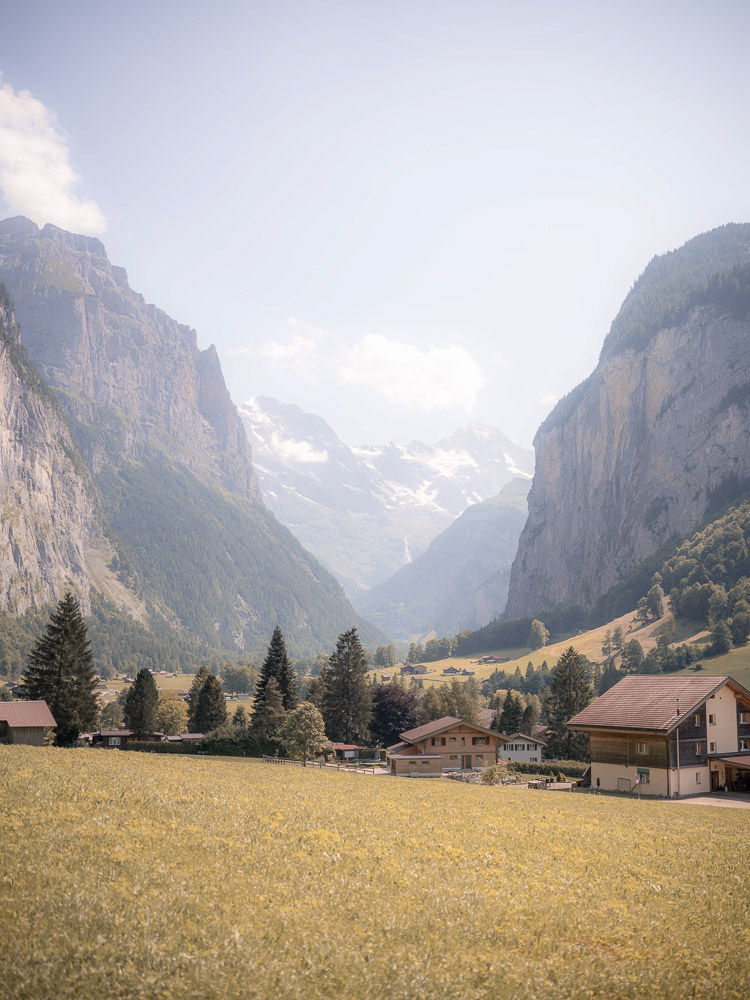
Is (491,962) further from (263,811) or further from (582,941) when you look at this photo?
(263,811)

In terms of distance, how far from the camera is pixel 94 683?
81312mm

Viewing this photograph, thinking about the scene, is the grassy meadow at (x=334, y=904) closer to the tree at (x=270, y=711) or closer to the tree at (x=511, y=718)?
the tree at (x=270, y=711)

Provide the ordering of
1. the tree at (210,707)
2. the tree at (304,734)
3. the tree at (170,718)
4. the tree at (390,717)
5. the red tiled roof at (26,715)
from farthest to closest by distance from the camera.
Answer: the tree at (170,718)
the tree at (390,717)
the tree at (210,707)
the tree at (304,734)
the red tiled roof at (26,715)

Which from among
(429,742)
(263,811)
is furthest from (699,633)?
(263,811)

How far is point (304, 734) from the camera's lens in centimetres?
7512

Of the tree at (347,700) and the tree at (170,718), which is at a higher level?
the tree at (347,700)

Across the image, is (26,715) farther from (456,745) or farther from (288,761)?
(456,745)

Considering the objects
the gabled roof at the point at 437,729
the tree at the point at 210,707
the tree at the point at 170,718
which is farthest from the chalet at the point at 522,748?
the tree at the point at 170,718

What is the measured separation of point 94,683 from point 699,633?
166103 millimetres

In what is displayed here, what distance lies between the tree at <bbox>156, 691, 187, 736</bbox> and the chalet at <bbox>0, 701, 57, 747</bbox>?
63.0 m

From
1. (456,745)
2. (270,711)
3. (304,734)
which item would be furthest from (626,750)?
(270,711)

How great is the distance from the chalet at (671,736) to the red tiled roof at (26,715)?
51214 mm

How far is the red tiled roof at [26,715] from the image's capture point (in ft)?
218

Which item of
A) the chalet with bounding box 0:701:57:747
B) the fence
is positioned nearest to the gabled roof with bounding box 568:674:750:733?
the fence
